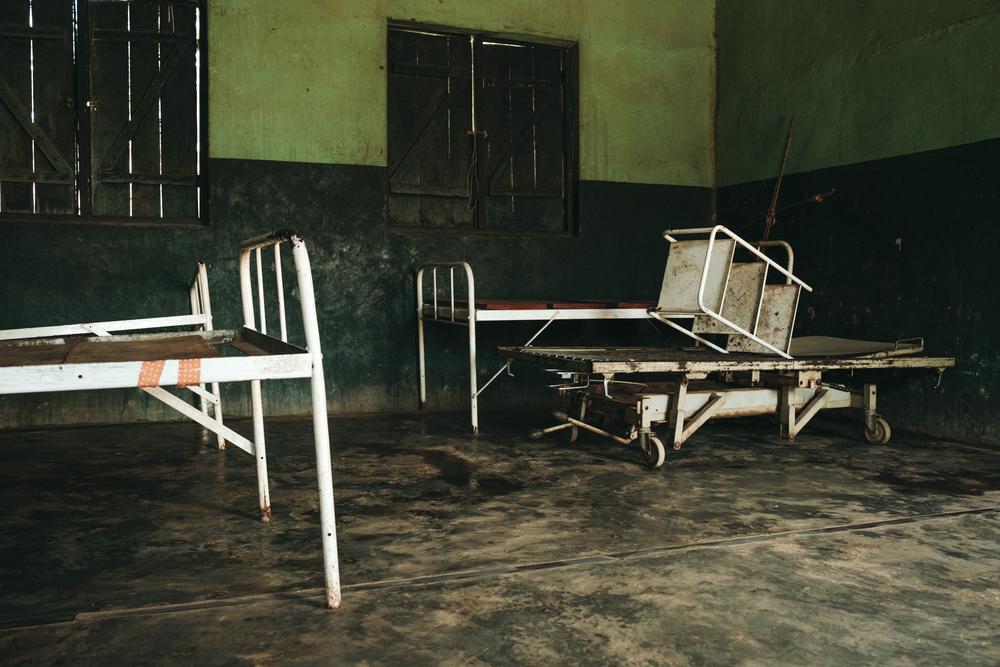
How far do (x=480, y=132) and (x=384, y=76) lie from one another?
0.87 metres

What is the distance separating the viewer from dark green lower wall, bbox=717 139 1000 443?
4.87 meters

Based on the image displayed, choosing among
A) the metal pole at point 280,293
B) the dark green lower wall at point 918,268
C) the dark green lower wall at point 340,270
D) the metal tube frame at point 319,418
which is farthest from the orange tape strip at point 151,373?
the dark green lower wall at point 918,268

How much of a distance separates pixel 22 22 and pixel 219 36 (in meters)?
1.19

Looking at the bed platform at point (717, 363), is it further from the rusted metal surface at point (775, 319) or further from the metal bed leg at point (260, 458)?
the metal bed leg at point (260, 458)

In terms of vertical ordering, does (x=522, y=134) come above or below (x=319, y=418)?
above

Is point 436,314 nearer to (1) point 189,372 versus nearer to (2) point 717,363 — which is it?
(2) point 717,363

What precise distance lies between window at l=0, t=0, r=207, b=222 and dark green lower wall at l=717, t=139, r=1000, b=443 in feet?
14.3

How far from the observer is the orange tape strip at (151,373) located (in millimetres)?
1875

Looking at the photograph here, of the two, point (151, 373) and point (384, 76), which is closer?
point (151, 373)

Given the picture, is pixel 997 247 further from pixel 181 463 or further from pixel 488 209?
pixel 181 463

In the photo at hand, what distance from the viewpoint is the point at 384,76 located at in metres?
6.00

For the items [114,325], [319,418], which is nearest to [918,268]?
[319,418]

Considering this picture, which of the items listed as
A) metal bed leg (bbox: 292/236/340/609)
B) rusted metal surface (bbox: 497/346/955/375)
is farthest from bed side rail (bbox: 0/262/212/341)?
rusted metal surface (bbox: 497/346/955/375)

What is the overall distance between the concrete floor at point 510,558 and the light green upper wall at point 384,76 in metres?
2.41
